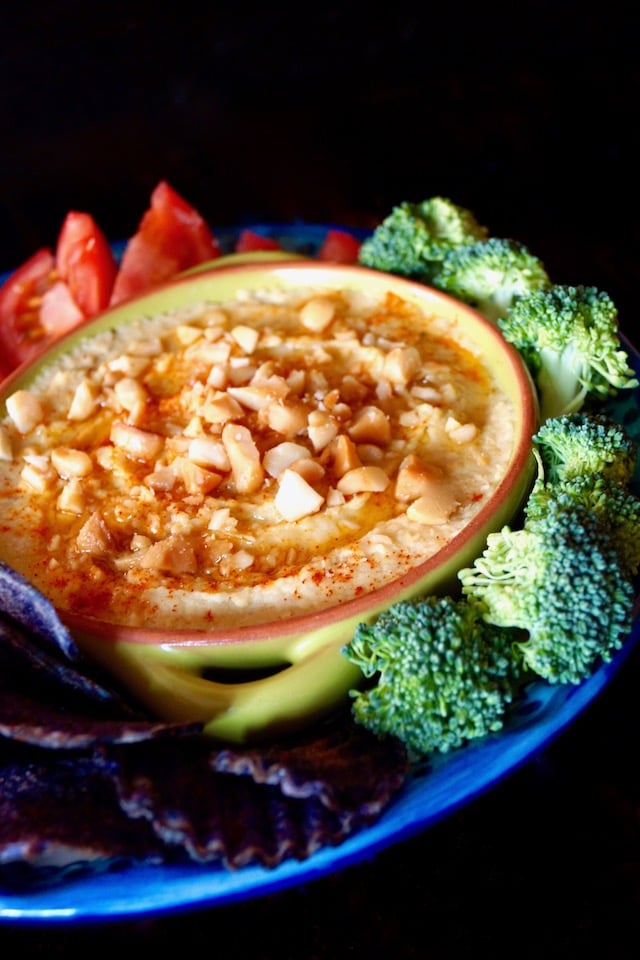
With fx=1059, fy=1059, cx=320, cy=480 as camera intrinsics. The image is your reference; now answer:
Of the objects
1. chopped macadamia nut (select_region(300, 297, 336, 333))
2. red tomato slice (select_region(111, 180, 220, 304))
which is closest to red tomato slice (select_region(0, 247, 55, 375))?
red tomato slice (select_region(111, 180, 220, 304))

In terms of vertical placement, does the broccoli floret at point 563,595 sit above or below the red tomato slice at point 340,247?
below

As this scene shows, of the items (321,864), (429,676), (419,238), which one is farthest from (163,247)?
(321,864)

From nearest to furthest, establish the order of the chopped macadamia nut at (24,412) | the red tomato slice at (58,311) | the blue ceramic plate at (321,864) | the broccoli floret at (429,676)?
the blue ceramic plate at (321,864)
the broccoli floret at (429,676)
the chopped macadamia nut at (24,412)
the red tomato slice at (58,311)

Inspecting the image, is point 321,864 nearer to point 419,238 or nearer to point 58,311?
point 419,238

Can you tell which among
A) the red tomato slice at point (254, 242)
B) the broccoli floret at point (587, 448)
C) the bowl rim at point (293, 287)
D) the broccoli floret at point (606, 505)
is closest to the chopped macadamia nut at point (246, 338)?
the bowl rim at point (293, 287)

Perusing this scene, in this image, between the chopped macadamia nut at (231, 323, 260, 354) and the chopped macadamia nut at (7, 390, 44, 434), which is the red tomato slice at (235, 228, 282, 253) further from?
the chopped macadamia nut at (7, 390, 44, 434)

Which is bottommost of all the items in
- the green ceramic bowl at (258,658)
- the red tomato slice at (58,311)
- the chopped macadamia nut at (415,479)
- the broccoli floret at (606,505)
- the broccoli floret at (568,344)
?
the green ceramic bowl at (258,658)

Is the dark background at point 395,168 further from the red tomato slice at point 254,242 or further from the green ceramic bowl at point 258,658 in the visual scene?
the red tomato slice at point 254,242

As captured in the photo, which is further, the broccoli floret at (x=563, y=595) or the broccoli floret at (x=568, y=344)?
the broccoli floret at (x=568, y=344)
